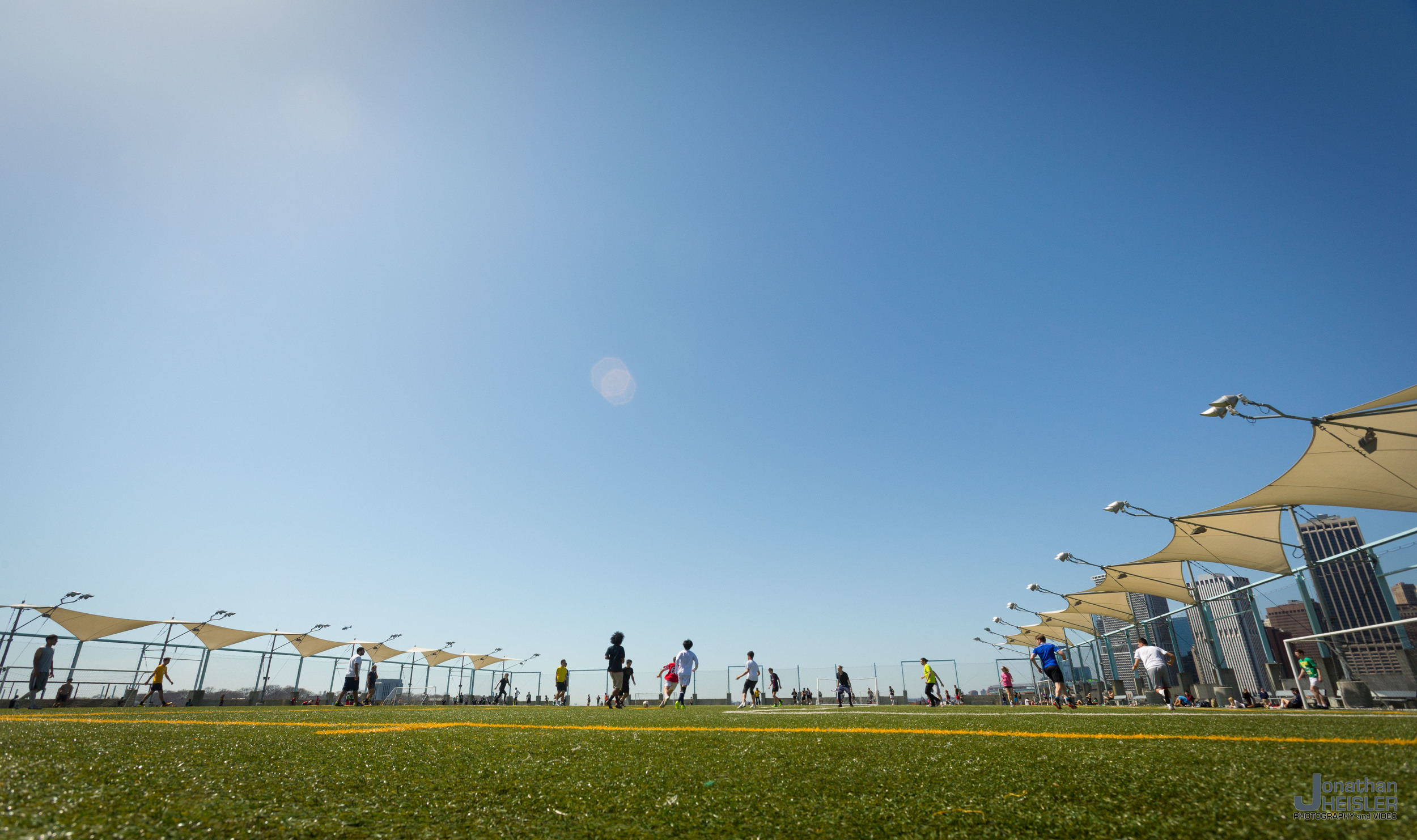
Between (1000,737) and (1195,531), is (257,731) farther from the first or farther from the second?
(1195,531)

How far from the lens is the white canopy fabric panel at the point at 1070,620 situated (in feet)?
110

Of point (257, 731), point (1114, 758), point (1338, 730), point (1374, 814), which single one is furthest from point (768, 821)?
point (1338, 730)

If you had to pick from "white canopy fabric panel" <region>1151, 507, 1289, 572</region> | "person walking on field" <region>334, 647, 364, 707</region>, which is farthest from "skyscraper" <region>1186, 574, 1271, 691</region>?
"person walking on field" <region>334, 647, 364, 707</region>

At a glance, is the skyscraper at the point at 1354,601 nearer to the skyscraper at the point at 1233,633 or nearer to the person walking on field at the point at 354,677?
the skyscraper at the point at 1233,633

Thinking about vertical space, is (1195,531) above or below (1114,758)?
above

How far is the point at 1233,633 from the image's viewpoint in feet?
68.8

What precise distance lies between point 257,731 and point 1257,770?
856 centimetres

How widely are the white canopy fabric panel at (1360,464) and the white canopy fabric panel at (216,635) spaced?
38.9 metres

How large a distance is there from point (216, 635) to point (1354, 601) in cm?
4092

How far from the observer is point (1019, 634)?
43219 mm

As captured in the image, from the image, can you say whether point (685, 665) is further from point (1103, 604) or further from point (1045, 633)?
point (1045, 633)

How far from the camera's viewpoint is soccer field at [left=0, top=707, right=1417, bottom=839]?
2363mm

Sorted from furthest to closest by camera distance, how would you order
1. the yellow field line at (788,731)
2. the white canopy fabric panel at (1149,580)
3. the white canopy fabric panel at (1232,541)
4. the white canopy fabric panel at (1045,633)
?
the white canopy fabric panel at (1045,633) → the white canopy fabric panel at (1149,580) → the white canopy fabric panel at (1232,541) → the yellow field line at (788,731)

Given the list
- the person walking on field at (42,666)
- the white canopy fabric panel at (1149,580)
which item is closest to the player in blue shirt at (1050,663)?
the white canopy fabric panel at (1149,580)
